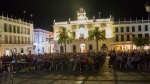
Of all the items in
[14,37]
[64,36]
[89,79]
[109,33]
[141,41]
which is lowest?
[89,79]

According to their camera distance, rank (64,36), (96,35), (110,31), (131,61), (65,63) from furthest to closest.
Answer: (110,31) → (64,36) → (96,35) → (65,63) → (131,61)

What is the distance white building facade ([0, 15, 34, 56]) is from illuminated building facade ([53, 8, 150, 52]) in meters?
11.3

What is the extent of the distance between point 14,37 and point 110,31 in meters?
28.1

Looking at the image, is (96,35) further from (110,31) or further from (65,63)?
(65,63)

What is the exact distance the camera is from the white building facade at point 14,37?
49438 millimetres

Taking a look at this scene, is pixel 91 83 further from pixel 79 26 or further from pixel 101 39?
pixel 79 26

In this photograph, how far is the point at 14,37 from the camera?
181ft

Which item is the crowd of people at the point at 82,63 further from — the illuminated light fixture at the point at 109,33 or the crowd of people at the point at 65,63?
the illuminated light fixture at the point at 109,33

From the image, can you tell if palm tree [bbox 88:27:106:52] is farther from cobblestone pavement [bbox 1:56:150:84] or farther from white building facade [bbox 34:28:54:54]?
cobblestone pavement [bbox 1:56:150:84]

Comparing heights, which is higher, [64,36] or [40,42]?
[64,36]

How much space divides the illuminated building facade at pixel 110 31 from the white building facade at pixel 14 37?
37.0 feet

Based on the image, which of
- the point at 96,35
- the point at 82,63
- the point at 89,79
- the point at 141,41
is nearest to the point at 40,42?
the point at 96,35

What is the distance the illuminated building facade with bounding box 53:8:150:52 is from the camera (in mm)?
67812

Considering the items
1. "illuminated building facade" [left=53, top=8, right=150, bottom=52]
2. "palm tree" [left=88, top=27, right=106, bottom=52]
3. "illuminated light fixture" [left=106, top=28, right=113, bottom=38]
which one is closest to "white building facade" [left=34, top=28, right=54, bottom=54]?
"illuminated building facade" [left=53, top=8, right=150, bottom=52]
